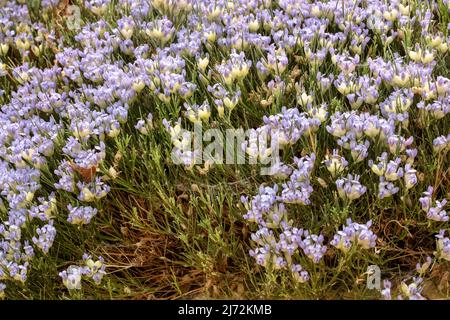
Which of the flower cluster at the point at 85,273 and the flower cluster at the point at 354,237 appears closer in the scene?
the flower cluster at the point at 354,237

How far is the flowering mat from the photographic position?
8.18 feet

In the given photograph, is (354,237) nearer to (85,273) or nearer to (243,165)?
(243,165)

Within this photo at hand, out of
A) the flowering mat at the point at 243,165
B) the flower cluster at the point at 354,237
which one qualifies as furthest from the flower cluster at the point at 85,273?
the flower cluster at the point at 354,237

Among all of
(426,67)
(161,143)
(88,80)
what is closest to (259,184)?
(161,143)

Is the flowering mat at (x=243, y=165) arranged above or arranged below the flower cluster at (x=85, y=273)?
above

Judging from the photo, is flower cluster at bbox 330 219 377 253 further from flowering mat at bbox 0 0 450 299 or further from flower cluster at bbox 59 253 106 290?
flower cluster at bbox 59 253 106 290

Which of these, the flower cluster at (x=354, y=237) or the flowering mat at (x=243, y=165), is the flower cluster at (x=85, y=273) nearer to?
the flowering mat at (x=243, y=165)

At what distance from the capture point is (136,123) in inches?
118

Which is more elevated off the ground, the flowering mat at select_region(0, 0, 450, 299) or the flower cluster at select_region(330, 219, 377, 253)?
the flowering mat at select_region(0, 0, 450, 299)

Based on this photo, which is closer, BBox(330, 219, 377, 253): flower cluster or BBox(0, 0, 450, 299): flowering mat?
BBox(330, 219, 377, 253): flower cluster

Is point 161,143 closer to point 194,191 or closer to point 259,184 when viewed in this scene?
point 194,191

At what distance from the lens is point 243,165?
9.07ft

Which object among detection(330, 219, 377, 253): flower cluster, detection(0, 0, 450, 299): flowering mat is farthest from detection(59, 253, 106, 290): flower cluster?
detection(330, 219, 377, 253): flower cluster

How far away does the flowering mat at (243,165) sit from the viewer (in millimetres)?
2494
